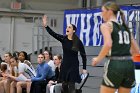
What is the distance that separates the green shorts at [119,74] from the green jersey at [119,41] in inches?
4.0

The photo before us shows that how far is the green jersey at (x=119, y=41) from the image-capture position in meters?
4.19

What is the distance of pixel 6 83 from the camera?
10078mm

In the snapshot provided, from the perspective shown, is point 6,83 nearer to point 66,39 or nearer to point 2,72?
point 2,72

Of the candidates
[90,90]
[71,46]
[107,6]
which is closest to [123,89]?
[107,6]

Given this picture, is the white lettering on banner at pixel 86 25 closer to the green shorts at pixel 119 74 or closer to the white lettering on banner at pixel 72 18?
the white lettering on banner at pixel 72 18

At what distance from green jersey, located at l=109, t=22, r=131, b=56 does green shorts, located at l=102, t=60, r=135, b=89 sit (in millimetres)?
102

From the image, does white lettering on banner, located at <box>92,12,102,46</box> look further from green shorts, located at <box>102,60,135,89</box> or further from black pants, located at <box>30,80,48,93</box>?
green shorts, located at <box>102,60,135,89</box>

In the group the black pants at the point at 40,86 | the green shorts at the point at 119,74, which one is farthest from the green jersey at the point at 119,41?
the black pants at the point at 40,86

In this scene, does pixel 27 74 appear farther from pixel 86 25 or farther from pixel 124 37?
pixel 124 37

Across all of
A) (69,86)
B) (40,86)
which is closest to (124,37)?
(69,86)

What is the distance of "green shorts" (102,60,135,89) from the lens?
419 centimetres

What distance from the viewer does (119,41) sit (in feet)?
13.8

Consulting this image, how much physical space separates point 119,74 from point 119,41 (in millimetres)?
368

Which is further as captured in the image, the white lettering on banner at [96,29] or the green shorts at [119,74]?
the white lettering on banner at [96,29]
